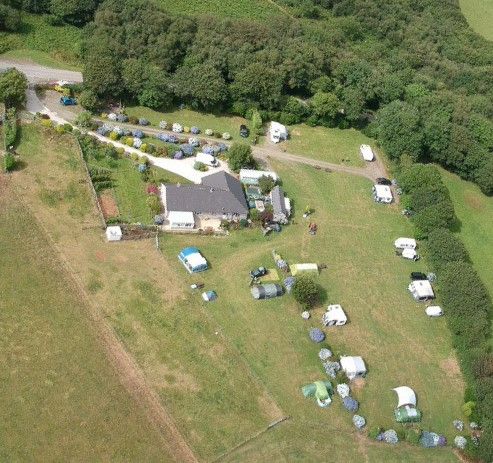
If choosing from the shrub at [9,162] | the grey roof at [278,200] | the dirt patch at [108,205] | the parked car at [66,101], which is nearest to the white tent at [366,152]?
the grey roof at [278,200]

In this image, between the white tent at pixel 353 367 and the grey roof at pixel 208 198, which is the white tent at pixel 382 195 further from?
the white tent at pixel 353 367

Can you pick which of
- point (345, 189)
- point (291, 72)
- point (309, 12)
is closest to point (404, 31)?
point (309, 12)

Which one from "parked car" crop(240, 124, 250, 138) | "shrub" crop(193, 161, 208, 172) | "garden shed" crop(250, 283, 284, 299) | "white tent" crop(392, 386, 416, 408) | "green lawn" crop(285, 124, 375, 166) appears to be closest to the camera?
"white tent" crop(392, 386, 416, 408)

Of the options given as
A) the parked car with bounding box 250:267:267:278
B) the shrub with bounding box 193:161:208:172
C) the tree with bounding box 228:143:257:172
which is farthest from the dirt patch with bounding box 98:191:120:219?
the parked car with bounding box 250:267:267:278

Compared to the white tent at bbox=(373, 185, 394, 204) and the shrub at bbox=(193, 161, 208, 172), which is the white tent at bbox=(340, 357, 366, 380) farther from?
the shrub at bbox=(193, 161, 208, 172)

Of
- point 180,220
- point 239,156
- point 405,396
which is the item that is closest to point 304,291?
point 405,396

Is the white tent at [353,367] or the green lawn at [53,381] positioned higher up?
the white tent at [353,367]
